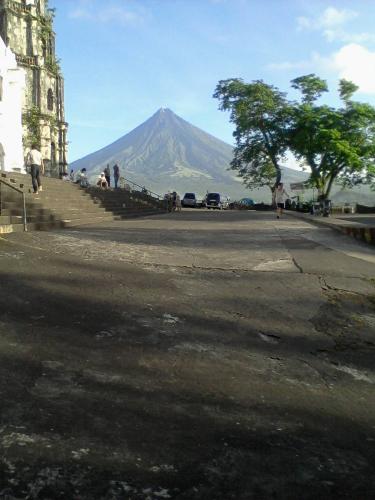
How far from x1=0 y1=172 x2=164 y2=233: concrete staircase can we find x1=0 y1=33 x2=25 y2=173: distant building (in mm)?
8336

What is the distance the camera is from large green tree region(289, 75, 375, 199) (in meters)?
39.3

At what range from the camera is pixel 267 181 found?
51.4m

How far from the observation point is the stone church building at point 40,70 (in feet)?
149

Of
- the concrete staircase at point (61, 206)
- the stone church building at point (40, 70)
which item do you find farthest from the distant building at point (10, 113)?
the stone church building at point (40, 70)

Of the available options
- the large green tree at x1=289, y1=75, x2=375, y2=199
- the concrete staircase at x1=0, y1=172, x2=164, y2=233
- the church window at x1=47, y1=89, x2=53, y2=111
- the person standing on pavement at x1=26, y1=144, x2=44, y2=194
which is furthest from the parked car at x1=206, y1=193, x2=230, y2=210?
the person standing on pavement at x1=26, y1=144, x2=44, y2=194

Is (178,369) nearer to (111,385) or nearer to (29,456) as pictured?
(111,385)

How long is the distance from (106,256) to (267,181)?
45929mm

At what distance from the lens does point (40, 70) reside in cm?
4706

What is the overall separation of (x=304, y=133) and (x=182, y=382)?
40.5 m

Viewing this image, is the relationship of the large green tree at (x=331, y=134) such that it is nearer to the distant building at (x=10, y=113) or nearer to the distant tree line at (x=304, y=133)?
the distant tree line at (x=304, y=133)

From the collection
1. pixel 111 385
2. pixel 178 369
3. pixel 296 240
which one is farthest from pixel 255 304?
pixel 296 240

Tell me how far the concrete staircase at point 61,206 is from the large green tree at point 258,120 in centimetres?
2146

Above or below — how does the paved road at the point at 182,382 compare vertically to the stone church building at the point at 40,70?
below

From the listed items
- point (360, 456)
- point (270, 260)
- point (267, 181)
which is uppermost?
point (267, 181)
